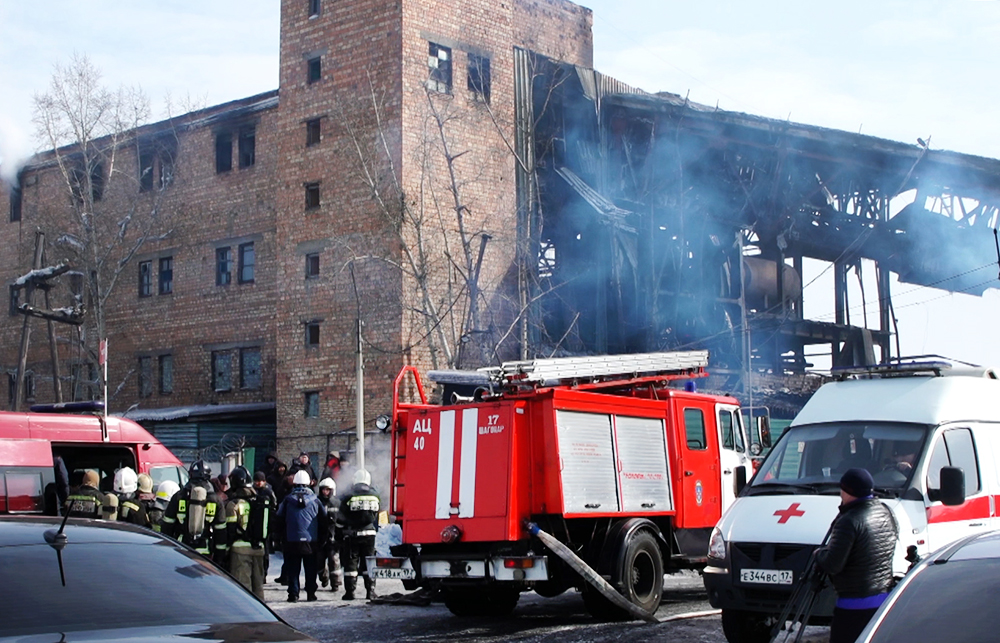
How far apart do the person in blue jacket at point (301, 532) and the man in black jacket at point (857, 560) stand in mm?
8773

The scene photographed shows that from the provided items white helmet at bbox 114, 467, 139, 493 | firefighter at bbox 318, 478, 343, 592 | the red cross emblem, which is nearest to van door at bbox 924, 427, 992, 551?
the red cross emblem

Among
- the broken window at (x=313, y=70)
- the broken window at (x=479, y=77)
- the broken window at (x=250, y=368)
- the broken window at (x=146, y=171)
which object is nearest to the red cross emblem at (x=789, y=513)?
the broken window at (x=479, y=77)

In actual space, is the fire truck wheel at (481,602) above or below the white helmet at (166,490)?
below

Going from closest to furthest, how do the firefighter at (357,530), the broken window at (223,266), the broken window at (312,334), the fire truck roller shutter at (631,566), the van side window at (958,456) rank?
1. the van side window at (958,456)
2. the fire truck roller shutter at (631,566)
3. the firefighter at (357,530)
4. the broken window at (312,334)
5. the broken window at (223,266)

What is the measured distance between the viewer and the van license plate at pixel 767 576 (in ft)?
28.6

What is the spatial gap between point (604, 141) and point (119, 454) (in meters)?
16.3

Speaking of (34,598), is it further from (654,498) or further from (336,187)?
(336,187)

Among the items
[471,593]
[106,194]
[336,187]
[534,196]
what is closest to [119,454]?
[471,593]

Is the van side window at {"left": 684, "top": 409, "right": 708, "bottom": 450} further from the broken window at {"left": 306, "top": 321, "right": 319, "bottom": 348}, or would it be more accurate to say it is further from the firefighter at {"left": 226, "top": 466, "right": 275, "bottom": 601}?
the broken window at {"left": 306, "top": 321, "right": 319, "bottom": 348}

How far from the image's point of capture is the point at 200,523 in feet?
44.7

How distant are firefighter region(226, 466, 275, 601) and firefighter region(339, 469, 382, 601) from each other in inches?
51.5

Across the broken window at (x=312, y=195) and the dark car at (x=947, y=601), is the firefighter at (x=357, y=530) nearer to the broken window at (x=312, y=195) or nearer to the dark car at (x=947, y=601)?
the dark car at (x=947, y=601)

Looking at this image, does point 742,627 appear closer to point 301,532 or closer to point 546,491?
point 546,491

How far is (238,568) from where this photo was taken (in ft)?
44.0
